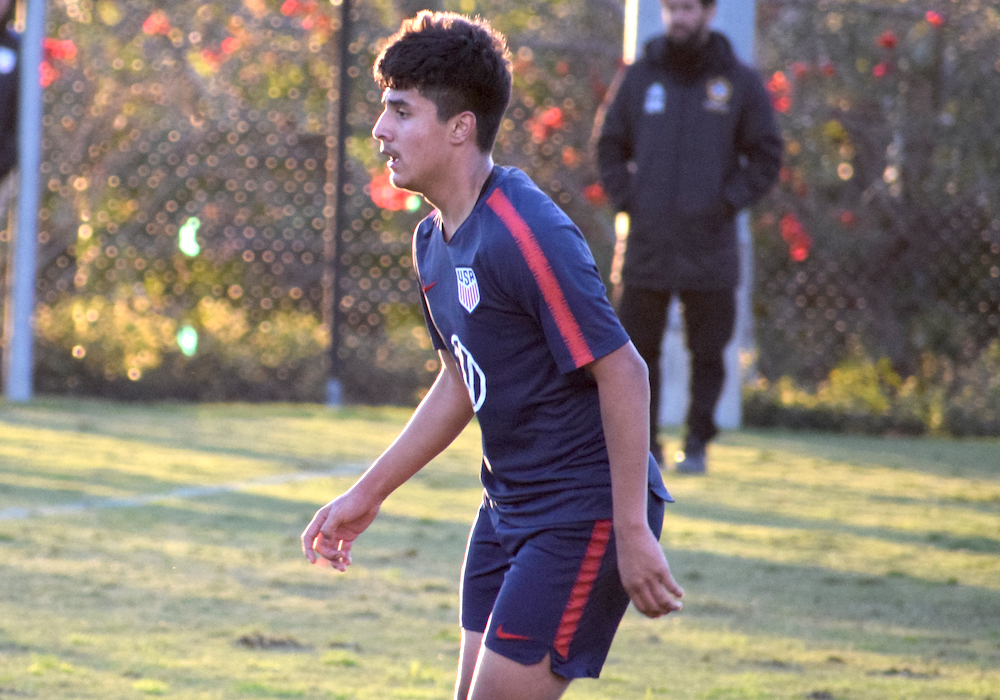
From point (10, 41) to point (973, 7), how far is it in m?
5.89

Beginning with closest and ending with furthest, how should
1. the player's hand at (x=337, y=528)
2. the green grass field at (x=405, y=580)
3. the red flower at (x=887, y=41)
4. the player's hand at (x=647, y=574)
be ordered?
the player's hand at (x=647, y=574) → the player's hand at (x=337, y=528) → the green grass field at (x=405, y=580) → the red flower at (x=887, y=41)

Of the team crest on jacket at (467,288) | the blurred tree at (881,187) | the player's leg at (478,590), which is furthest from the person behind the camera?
the blurred tree at (881,187)

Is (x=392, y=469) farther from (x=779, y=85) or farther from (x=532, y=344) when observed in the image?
(x=779, y=85)

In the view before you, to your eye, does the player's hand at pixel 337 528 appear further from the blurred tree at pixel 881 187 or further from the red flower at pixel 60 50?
the red flower at pixel 60 50

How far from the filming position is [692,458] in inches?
255

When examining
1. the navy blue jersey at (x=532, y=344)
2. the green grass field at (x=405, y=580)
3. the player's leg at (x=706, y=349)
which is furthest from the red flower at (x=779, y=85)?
the navy blue jersey at (x=532, y=344)

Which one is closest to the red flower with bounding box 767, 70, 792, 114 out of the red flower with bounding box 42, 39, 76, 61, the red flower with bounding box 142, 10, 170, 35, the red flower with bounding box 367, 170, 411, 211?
the red flower with bounding box 367, 170, 411, 211

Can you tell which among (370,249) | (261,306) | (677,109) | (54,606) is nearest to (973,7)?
(677,109)

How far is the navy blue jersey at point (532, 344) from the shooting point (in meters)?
2.14

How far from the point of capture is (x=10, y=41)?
898cm

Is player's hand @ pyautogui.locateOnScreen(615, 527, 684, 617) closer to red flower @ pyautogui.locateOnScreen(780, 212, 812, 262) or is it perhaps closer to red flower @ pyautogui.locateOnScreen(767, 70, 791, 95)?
red flower @ pyautogui.locateOnScreen(780, 212, 812, 262)

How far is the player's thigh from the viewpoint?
211cm

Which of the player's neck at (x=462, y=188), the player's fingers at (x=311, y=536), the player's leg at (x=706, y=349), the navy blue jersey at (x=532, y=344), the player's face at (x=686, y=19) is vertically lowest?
the player's leg at (x=706, y=349)

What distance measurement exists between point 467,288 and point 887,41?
7.21 m
